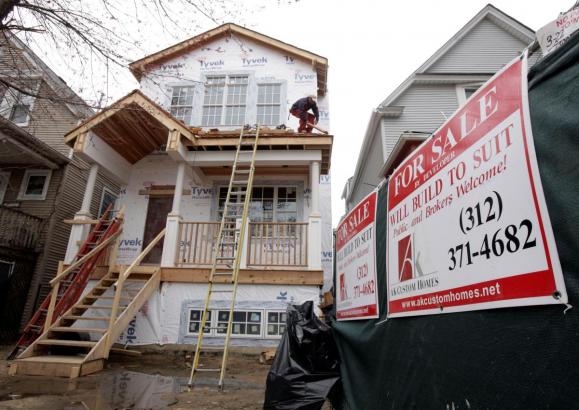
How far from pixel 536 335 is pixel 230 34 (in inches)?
501

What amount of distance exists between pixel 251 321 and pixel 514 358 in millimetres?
6217

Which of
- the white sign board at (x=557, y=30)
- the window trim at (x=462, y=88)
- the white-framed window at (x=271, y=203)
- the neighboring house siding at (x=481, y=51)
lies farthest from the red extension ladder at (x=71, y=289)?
the neighboring house siding at (x=481, y=51)

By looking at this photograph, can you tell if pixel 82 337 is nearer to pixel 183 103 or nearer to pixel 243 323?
pixel 243 323

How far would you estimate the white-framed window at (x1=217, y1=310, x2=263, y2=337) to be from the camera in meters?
6.92

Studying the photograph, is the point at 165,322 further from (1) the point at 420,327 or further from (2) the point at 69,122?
(2) the point at 69,122

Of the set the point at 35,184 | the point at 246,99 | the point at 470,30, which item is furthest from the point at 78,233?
the point at 470,30

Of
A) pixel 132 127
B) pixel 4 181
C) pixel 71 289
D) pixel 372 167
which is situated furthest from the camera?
pixel 372 167

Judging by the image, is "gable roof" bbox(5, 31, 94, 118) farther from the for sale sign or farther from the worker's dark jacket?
the for sale sign

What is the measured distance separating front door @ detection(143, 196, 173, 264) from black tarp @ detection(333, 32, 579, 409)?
8.91 meters

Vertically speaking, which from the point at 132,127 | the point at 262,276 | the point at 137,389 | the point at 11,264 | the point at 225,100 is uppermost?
the point at 225,100

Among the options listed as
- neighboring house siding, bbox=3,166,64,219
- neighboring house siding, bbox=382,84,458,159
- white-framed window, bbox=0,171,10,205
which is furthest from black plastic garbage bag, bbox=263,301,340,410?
white-framed window, bbox=0,171,10,205

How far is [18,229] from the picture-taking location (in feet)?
32.9

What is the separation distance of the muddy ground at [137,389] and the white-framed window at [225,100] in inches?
292

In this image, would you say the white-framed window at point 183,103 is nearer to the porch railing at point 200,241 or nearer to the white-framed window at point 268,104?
the white-framed window at point 268,104
